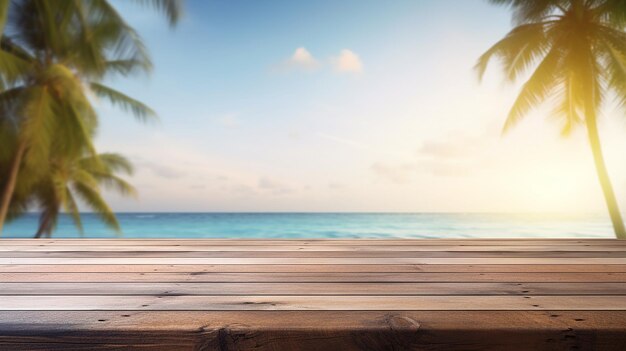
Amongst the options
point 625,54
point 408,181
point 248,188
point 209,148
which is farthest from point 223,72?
point 625,54

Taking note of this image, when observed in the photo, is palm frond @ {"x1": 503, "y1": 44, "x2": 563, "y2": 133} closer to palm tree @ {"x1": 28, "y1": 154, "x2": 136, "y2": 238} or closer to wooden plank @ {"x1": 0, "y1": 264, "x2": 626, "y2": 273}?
wooden plank @ {"x1": 0, "y1": 264, "x2": 626, "y2": 273}

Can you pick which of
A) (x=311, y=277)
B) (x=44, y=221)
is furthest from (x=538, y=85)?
(x=44, y=221)

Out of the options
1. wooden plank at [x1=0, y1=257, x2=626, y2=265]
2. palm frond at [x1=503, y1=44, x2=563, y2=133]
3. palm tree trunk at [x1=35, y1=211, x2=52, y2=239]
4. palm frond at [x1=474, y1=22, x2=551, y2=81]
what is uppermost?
palm frond at [x1=474, y1=22, x2=551, y2=81]

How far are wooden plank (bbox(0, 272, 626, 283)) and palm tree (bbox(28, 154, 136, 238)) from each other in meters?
8.03

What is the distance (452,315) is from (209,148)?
76.1 feet

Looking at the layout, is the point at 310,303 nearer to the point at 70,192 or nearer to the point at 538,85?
the point at 538,85

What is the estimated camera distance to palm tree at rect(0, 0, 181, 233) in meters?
5.44

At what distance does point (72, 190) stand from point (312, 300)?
9520 millimetres

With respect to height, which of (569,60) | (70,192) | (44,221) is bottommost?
(44,221)

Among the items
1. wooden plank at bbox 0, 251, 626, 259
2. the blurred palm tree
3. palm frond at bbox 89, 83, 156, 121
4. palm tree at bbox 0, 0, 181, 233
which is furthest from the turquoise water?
wooden plank at bbox 0, 251, 626, 259

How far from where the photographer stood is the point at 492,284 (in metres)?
0.93

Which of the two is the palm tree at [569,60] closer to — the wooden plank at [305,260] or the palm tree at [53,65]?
the palm tree at [53,65]

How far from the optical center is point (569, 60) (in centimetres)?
596

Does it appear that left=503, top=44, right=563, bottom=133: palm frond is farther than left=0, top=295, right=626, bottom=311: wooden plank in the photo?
Yes
